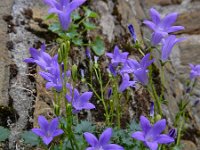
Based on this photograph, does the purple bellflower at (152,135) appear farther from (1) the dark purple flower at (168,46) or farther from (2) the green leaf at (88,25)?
(2) the green leaf at (88,25)

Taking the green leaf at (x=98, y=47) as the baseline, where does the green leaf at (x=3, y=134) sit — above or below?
below

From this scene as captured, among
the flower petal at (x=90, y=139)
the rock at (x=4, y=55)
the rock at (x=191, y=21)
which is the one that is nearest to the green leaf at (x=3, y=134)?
the rock at (x=4, y=55)

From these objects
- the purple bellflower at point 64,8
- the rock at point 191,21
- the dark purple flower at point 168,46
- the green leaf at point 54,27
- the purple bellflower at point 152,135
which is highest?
the rock at point 191,21

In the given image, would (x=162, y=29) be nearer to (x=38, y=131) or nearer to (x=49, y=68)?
(x=49, y=68)

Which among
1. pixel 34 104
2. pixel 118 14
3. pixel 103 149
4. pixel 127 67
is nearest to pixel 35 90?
pixel 34 104

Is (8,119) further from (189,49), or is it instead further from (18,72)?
(189,49)

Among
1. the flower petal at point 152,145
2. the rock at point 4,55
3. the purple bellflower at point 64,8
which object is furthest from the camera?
the rock at point 4,55

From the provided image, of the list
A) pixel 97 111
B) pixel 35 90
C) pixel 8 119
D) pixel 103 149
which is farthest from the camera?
pixel 97 111

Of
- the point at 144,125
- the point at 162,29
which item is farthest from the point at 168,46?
the point at 144,125

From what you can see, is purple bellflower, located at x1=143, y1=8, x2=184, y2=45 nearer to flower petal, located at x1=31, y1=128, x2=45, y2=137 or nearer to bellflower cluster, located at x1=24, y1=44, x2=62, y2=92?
bellflower cluster, located at x1=24, y1=44, x2=62, y2=92
